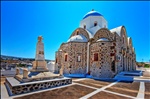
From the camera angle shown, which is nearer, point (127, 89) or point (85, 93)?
point (85, 93)

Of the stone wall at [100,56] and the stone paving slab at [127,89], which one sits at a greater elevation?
the stone wall at [100,56]

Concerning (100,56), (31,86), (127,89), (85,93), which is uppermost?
(100,56)

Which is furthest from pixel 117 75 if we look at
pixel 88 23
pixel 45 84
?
pixel 88 23

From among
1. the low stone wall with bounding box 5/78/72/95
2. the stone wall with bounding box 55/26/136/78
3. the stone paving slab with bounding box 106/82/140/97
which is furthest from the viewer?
the stone wall with bounding box 55/26/136/78

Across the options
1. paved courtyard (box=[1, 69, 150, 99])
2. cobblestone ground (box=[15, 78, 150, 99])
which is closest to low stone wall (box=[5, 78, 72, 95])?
paved courtyard (box=[1, 69, 150, 99])

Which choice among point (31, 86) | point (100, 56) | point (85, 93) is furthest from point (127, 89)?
→ point (31, 86)

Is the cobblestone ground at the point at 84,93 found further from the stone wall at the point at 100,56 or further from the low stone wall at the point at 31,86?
the stone wall at the point at 100,56

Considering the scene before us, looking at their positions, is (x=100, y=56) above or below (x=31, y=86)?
above

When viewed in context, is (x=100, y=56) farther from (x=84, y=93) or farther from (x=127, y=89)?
(x=84, y=93)

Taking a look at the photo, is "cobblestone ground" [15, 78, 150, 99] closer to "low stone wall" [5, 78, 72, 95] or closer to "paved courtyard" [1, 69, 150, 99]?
"paved courtyard" [1, 69, 150, 99]

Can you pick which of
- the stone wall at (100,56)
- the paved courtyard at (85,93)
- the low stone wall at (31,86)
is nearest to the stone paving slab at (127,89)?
the paved courtyard at (85,93)

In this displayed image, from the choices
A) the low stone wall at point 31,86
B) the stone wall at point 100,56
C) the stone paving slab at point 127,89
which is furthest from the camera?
the stone wall at point 100,56

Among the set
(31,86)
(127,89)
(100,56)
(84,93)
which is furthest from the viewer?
(100,56)

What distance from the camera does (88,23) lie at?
854 inches
